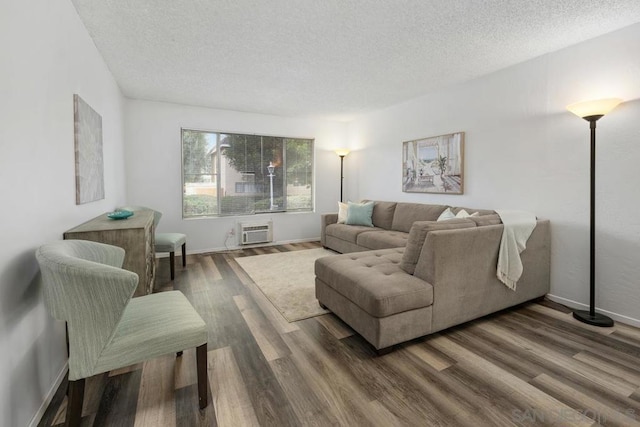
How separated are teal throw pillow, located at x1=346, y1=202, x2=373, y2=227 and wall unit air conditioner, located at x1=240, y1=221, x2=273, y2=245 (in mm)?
1521

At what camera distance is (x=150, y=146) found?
14.9 ft

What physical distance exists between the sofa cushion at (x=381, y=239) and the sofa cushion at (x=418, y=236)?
1.21 m

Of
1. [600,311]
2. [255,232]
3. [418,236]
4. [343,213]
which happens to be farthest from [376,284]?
[255,232]

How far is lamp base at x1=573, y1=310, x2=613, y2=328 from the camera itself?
240 cm

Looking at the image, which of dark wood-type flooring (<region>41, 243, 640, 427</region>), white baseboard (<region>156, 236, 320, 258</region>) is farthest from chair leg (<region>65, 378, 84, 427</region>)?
white baseboard (<region>156, 236, 320, 258</region>)

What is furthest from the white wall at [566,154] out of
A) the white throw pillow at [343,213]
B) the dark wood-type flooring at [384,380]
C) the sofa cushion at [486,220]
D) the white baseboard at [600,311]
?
the white throw pillow at [343,213]

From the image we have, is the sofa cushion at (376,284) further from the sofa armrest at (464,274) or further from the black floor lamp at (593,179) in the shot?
the black floor lamp at (593,179)

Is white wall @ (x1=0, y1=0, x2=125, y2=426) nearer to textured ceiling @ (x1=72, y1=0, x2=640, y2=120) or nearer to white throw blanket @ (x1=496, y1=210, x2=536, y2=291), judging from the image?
textured ceiling @ (x1=72, y1=0, x2=640, y2=120)

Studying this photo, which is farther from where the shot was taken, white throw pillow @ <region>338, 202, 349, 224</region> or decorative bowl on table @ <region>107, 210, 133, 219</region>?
white throw pillow @ <region>338, 202, 349, 224</region>

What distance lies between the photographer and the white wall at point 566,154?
244 centimetres

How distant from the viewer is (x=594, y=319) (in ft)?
8.06

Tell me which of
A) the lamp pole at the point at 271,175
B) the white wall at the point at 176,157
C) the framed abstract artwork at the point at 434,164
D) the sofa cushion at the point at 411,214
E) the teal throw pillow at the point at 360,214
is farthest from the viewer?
the lamp pole at the point at 271,175

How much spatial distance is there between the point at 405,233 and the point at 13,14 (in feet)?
13.3

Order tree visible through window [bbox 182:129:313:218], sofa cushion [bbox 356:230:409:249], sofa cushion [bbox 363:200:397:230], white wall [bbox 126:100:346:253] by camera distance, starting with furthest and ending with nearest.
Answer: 1. tree visible through window [bbox 182:129:313:218]
2. sofa cushion [bbox 363:200:397:230]
3. white wall [bbox 126:100:346:253]
4. sofa cushion [bbox 356:230:409:249]
